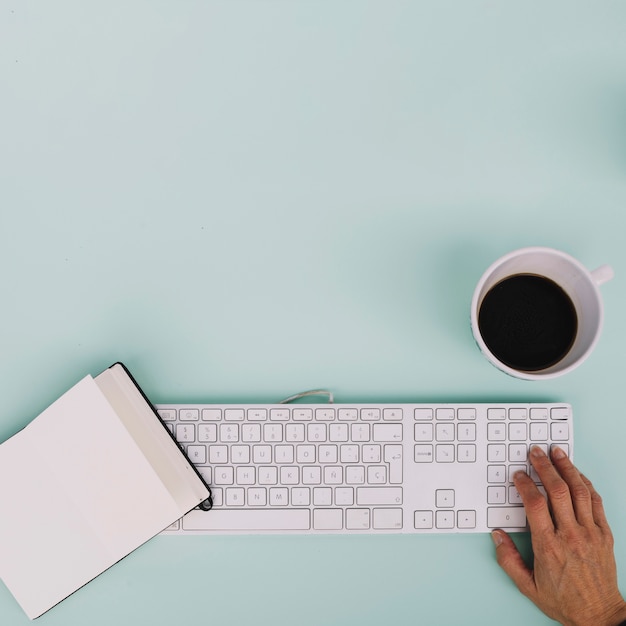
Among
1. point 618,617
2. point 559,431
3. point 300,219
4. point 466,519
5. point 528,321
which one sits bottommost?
point 618,617

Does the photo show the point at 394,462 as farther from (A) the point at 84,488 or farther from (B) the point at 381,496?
(A) the point at 84,488

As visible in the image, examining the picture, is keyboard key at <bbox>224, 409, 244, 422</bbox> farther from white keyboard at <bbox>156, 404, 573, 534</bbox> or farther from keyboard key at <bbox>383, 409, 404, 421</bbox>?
keyboard key at <bbox>383, 409, 404, 421</bbox>

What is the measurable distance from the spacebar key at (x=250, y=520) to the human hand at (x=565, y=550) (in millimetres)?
245

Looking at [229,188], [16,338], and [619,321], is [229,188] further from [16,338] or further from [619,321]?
[619,321]

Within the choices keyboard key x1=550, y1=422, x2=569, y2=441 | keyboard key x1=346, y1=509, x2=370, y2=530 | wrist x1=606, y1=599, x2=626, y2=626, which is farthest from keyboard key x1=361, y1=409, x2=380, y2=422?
wrist x1=606, y1=599, x2=626, y2=626

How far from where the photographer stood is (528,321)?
0.66 m

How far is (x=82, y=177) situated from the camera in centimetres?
72

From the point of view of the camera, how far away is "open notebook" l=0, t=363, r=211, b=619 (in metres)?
0.64

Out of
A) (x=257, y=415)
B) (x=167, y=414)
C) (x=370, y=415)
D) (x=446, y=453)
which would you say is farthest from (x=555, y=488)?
(x=167, y=414)

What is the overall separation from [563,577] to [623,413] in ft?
0.72

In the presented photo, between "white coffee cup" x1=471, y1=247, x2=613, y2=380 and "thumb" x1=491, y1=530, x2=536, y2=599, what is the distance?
0.22 m

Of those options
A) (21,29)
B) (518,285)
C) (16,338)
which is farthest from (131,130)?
(518,285)

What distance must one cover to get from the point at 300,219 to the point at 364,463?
1.05ft

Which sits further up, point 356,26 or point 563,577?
point 356,26
